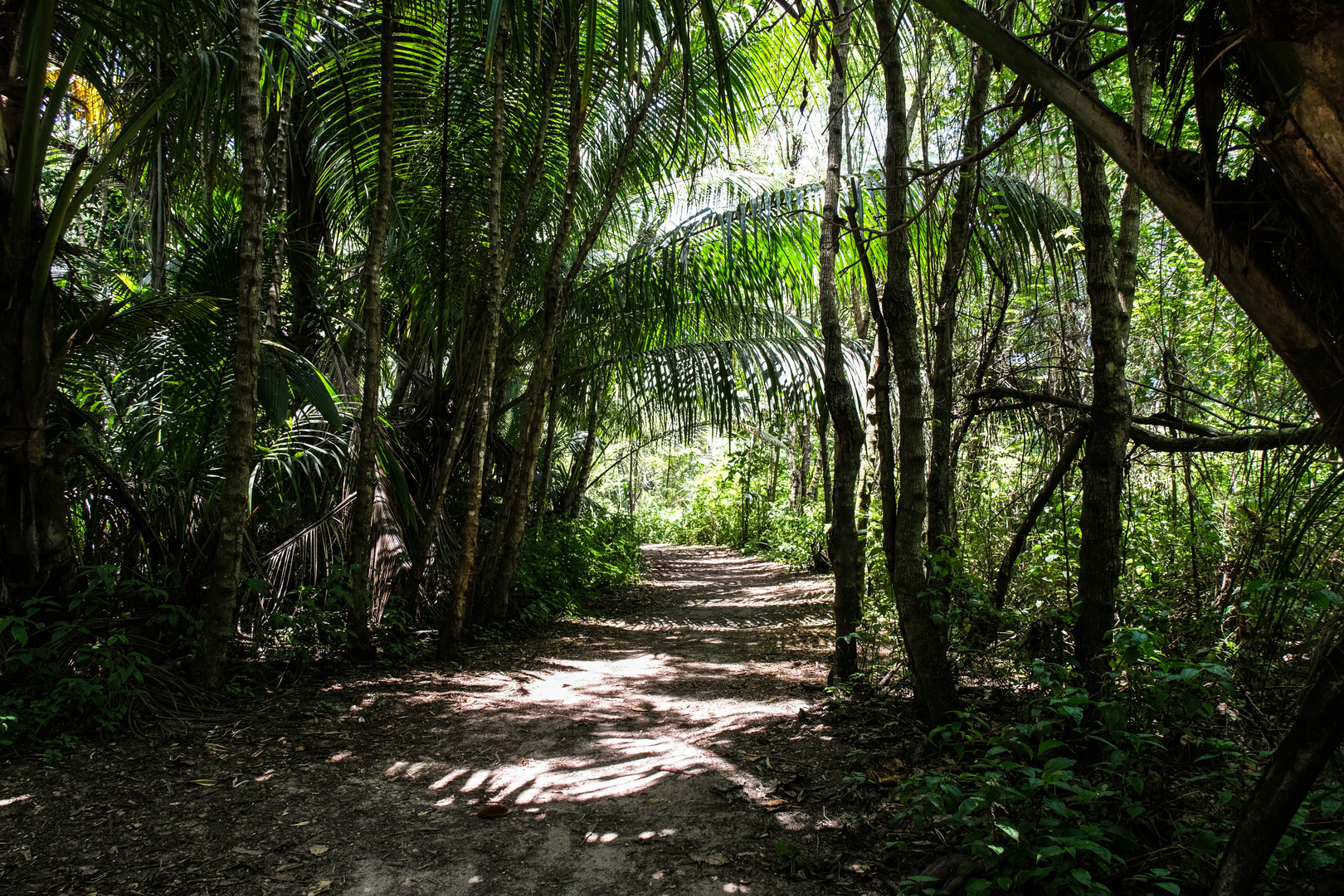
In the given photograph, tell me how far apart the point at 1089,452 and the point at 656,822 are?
2.41 m

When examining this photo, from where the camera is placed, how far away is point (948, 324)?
4.39 metres

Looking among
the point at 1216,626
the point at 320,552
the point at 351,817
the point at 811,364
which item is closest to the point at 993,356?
the point at 1216,626

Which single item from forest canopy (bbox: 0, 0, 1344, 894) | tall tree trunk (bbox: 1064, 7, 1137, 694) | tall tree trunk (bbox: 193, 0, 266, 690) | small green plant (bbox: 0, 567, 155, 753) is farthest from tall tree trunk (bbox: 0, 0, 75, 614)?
tall tree trunk (bbox: 1064, 7, 1137, 694)

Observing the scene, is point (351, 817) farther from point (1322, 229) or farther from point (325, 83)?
point (325, 83)

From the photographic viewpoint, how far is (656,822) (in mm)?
2857

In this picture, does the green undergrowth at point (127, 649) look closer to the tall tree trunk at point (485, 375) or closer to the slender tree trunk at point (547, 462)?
the tall tree trunk at point (485, 375)

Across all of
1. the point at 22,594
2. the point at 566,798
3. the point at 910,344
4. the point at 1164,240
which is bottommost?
the point at 566,798

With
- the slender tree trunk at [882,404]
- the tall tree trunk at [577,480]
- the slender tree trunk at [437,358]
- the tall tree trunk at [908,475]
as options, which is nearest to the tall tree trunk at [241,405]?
the slender tree trunk at [437,358]

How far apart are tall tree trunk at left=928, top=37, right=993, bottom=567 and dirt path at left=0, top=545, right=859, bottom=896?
1.42 metres

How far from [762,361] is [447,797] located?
229 inches

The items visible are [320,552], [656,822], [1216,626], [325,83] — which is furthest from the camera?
[325,83]

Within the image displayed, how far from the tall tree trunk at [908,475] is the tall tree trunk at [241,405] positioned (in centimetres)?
335

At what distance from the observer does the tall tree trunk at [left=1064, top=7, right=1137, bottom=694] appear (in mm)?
3135

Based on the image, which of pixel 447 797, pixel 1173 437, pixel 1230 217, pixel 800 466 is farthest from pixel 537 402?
pixel 800 466
